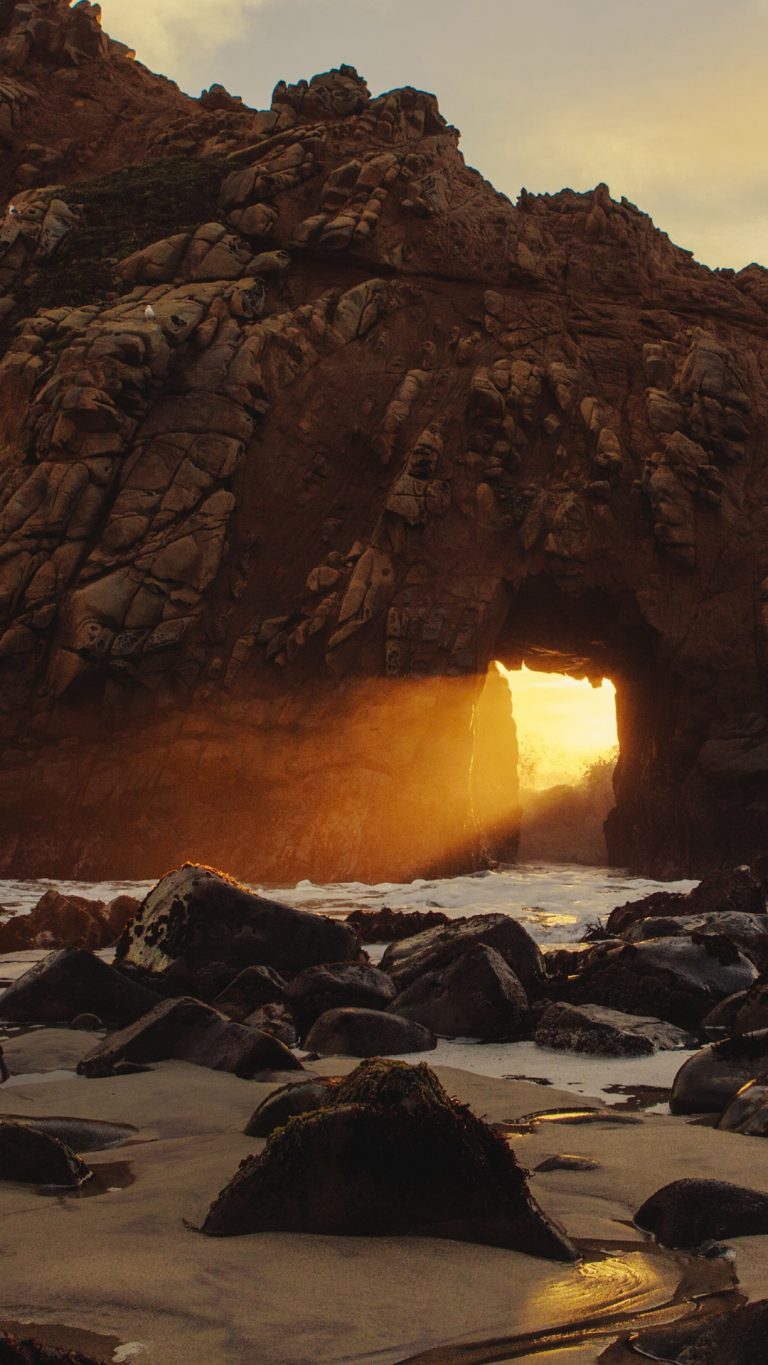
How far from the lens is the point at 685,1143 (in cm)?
434

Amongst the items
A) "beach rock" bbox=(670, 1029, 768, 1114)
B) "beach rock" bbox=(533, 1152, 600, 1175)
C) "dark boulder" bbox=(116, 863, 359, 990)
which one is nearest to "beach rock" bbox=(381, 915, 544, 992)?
"dark boulder" bbox=(116, 863, 359, 990)

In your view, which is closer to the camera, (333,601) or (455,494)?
(333,601)

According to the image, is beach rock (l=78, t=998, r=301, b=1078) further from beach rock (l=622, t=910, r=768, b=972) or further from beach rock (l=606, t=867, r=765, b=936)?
beach rock (l=606, t=867, r=765, b=936)

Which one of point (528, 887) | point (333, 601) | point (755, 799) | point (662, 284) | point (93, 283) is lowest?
point (528, 887)

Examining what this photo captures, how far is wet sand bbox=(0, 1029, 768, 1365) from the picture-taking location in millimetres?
2346

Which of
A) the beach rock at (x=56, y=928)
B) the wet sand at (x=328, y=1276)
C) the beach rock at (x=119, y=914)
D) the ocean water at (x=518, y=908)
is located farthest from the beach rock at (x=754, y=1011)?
the beach rock at (x=119, y=914)

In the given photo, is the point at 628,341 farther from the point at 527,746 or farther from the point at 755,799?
the point at 527,746

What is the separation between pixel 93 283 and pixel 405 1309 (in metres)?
29.9

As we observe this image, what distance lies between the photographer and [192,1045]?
6328 millimetres

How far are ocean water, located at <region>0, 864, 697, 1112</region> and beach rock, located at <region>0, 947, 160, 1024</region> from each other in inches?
83.0

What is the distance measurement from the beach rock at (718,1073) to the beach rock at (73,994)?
4.43 metres

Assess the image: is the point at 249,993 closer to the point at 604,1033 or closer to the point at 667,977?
the point at 604,1033

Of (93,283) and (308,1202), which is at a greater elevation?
(93,283)

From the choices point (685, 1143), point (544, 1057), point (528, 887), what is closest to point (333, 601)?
point (528, 887)
